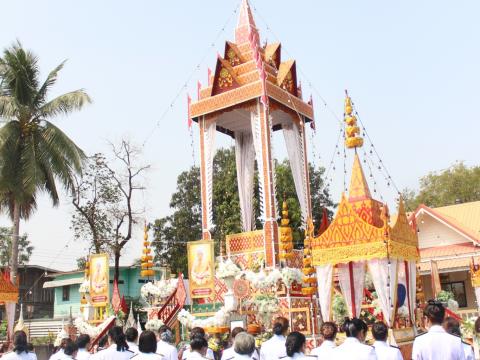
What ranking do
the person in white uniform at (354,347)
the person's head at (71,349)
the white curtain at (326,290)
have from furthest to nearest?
the white curtain at (326,290) → the person's head at (71,349) → the person in white uniform at (354,347)

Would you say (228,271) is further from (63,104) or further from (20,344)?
(63,104)

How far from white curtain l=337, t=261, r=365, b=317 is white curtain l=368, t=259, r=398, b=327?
80cm

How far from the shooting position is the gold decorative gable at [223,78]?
19509mm

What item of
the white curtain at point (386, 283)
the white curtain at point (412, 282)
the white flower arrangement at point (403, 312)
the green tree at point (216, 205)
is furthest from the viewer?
the green tree at point (216, 205)

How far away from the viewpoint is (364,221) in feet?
37.0

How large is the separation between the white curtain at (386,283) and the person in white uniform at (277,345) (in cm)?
430

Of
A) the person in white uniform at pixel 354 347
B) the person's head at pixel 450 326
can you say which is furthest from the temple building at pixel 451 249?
the person in white uniform at pixel 354 347

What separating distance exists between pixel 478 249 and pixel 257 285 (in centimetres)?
1103

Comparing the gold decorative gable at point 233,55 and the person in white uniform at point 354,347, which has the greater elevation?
the gold decorative gable at point 233,55

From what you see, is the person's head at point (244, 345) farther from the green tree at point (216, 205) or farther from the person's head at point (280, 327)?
the green tree at point (216, 205)

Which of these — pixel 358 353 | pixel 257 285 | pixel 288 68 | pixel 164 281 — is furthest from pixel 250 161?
pixel 358 353

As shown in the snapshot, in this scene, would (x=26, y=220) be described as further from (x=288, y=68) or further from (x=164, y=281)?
(x=288, y=68)

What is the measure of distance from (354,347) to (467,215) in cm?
2073

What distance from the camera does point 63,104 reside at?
70.0 feet
